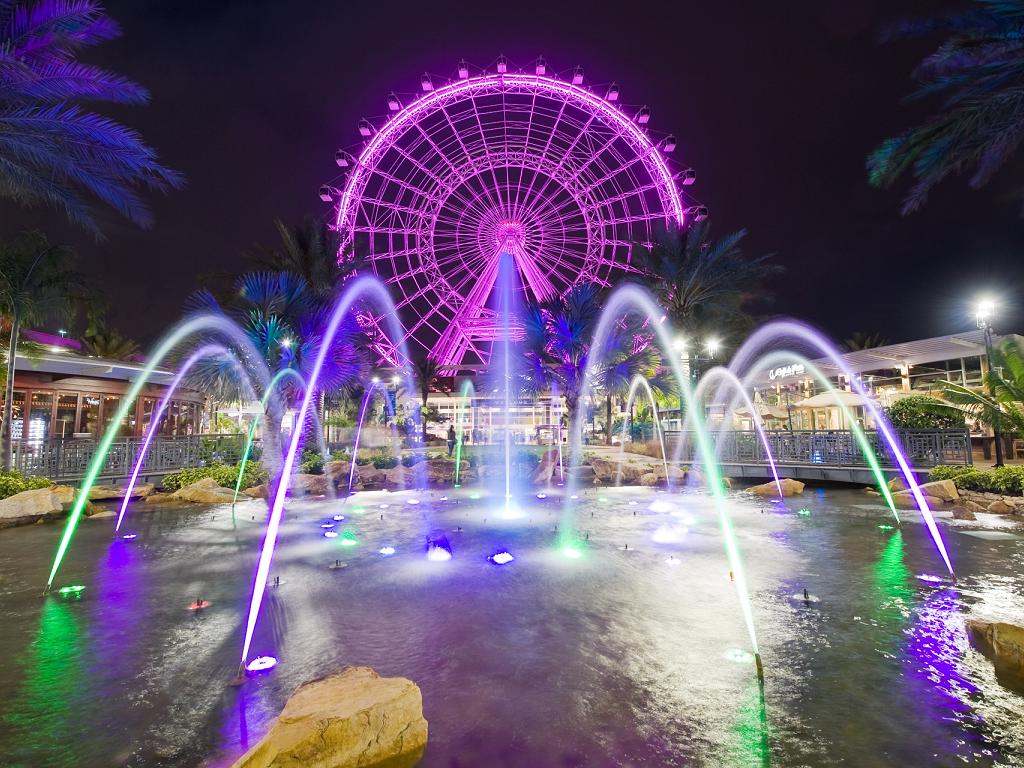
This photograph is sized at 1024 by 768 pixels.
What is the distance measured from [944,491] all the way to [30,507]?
72.6ft

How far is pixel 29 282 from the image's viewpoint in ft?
53.5

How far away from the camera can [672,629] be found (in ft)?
19.0

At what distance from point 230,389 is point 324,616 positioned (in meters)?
13.0

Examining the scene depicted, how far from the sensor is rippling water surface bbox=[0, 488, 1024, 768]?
147 inches

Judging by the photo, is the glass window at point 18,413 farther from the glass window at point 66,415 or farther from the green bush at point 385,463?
the green bush at point 385,463

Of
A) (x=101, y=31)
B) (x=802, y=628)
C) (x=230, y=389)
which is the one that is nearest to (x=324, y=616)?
(x=802, y=628)

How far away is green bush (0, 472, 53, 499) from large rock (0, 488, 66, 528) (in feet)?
1.92

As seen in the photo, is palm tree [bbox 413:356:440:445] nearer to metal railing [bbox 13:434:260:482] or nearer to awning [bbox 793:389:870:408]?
metal railing [bbox 13:434:260:482]

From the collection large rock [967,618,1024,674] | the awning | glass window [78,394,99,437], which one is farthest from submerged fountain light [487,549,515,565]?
glass window [78,394,99,437]

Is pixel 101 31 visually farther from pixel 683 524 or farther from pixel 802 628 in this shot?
pixel 683 524

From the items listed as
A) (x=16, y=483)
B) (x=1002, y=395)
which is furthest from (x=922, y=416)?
(x=16, y=483)

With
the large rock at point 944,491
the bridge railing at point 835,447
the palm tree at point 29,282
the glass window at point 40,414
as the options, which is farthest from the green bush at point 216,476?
the large rock at point 944,491

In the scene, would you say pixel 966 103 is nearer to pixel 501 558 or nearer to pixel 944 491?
pixel 944 491

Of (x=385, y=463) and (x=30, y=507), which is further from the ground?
(x=385, y=463)
